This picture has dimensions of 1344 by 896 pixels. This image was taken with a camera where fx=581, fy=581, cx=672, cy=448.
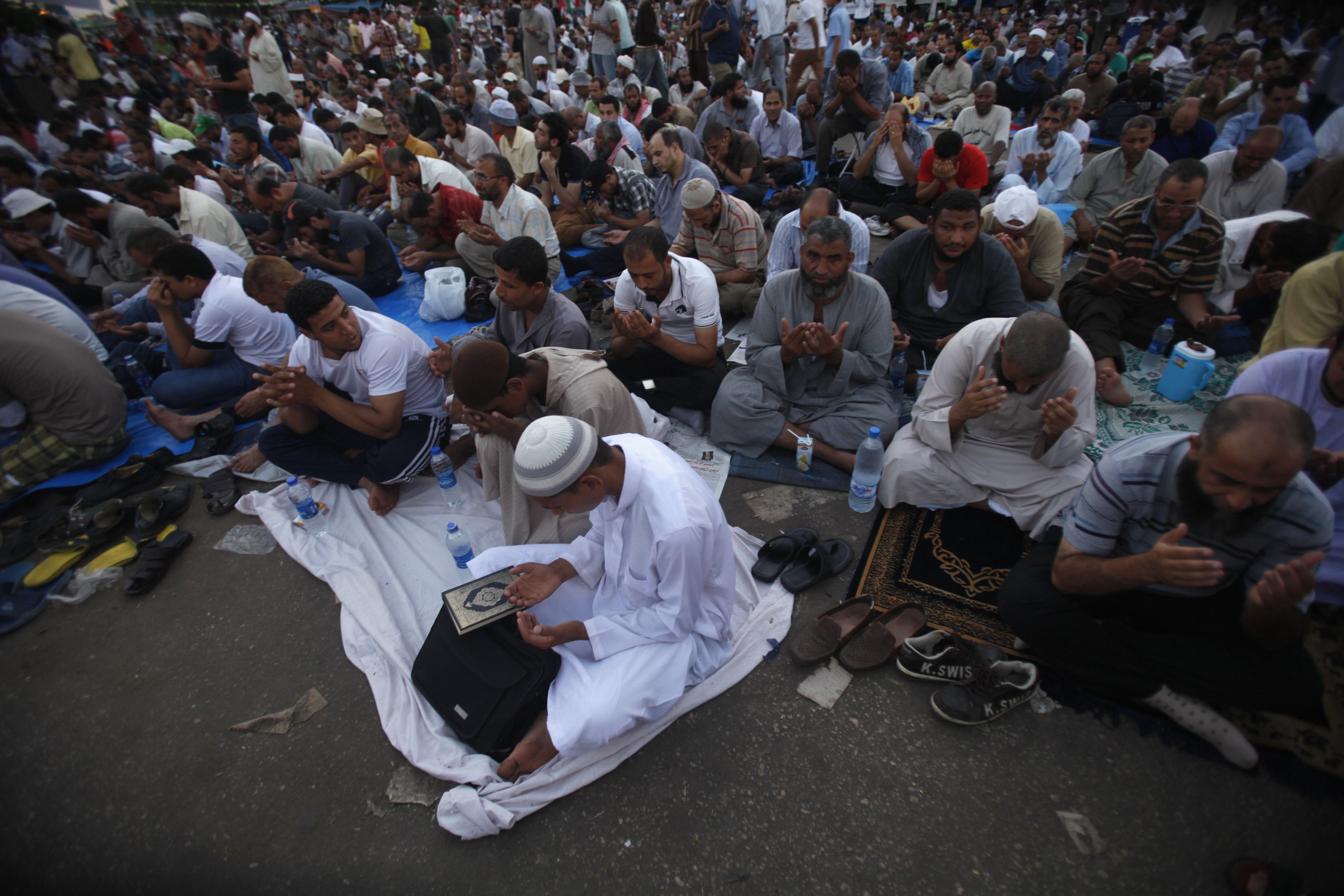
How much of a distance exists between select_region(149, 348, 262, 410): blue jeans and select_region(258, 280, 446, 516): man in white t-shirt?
140 centimetres

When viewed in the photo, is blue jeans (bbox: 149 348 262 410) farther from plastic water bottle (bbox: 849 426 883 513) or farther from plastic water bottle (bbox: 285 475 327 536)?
plastic water bottle (bbox: 849 426 883 513)

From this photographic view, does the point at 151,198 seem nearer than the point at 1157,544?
No

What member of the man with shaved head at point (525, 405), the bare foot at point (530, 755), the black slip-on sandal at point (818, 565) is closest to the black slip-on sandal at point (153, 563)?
the man with shaved head at point (525, 405)

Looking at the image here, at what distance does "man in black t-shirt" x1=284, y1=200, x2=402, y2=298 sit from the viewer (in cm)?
607

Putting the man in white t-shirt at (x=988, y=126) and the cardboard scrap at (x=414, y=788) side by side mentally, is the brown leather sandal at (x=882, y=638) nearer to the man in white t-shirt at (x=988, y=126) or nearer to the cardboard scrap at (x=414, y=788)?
the cardboard scrap at (x=414, y=788)

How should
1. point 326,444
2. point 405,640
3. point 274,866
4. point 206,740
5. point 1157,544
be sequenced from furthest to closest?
point 326,444 < point 405,640 < point 206,740 < point 274,866 < point 1157,544

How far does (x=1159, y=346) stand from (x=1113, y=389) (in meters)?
0.78

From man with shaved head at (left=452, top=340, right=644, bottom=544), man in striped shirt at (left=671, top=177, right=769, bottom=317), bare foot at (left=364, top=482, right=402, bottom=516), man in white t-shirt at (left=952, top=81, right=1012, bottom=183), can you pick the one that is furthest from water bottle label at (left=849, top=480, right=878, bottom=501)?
man in white t-shirt at (left=952, top=81, right=1012, bottom=183)

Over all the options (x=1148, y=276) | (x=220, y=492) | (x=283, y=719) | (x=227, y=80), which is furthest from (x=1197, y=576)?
(x=227, y=80)

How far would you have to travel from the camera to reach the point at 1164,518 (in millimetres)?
2279

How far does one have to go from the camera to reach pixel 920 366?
4.58 m

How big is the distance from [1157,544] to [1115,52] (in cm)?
1421

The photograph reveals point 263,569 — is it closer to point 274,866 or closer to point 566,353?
point 274,866

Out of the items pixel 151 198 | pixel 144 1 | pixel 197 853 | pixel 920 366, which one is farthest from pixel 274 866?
pixel 144 1
